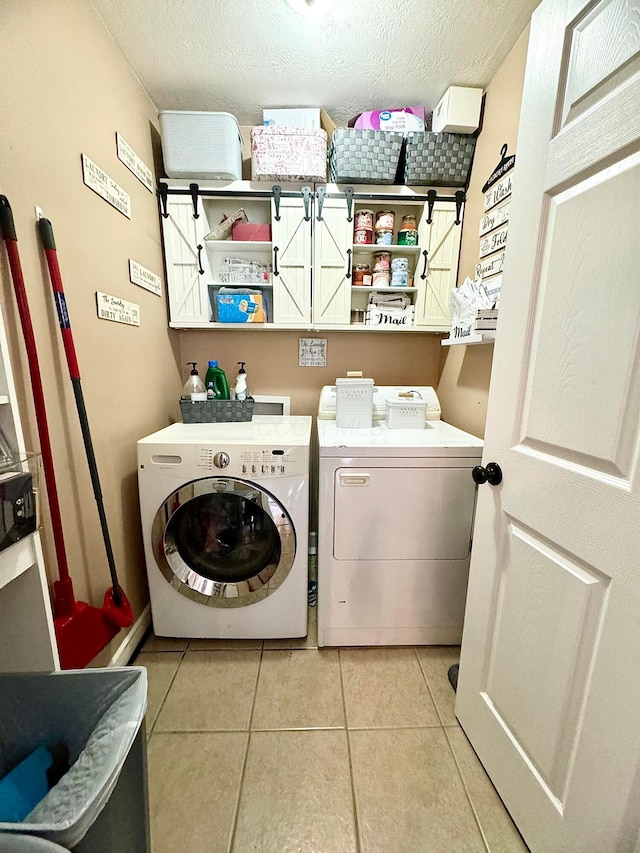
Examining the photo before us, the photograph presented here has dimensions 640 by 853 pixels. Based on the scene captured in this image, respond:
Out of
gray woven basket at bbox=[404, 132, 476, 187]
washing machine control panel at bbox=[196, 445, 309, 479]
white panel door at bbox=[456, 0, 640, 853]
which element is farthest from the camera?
gray woven basket at bbox=[404, 132, 476, 187]

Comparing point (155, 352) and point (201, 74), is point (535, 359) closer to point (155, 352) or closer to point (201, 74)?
point (155, 352)

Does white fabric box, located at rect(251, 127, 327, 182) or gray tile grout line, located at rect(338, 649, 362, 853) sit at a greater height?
white fabric box, located at rect(251, 127, 327, 182)

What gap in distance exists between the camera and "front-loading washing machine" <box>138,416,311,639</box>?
49.4 inches

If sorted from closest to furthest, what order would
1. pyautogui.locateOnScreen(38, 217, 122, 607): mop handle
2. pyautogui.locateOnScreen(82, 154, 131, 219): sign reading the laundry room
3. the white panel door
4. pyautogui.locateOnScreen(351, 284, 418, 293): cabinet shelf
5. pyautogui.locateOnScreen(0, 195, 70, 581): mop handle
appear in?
the white panel door → pyautogui.locateOnScreen(0, 195, 70, 581): mop handle → pyautogui.locateOnScreen(38, 217, 122, 607): mop handle → pyautogui.locateOnScreen(82, 154, 131, 219): sign reading the laundry room → pyautogui.locateOnScreen(351, 284, 418, 293): cabinet shelf

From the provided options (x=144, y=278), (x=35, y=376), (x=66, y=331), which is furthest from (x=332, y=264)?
(x=35, y=376)

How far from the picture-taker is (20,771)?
0.62 meters

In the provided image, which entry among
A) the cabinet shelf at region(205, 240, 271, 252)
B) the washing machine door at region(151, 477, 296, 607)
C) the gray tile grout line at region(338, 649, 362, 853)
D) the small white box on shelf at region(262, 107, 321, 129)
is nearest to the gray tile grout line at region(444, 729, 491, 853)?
the gray tile grout line at region(338, 649, 362, 853)

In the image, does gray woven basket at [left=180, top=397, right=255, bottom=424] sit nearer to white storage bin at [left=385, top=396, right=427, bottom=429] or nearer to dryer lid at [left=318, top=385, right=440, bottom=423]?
dryer lid at [left=318, top=385, right=440, bottom=423]

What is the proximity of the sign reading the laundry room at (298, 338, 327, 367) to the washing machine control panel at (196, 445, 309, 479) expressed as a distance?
2.92 feet

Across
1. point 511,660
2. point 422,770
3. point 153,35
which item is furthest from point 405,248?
point 422,770

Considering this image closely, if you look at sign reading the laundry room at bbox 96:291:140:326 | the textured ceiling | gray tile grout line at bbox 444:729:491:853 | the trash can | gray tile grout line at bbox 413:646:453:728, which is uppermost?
the textured ceiling

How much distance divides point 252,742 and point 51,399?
130 centimetres

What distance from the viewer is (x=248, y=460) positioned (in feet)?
4.09

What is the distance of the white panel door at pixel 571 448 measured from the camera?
23.1 inches
